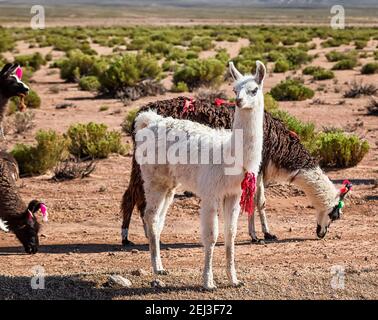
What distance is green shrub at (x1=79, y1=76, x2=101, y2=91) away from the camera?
93.9 feet

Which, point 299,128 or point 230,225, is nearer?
point 230,225

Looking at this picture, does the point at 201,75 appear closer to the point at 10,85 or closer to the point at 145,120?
the point at 145,120

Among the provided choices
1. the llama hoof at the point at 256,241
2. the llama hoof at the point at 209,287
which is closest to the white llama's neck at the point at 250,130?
the llama hoof at the point at 209,287

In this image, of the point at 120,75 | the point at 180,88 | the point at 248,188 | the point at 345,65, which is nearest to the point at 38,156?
→ the point at 248,188

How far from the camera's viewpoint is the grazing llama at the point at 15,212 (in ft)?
27.4

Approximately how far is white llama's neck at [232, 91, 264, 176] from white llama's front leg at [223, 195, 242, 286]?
1.54 ft

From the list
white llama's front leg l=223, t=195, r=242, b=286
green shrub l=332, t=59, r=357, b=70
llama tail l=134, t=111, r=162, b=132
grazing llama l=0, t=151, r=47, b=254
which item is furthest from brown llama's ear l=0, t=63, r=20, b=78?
green shrub l=332, t=59, r=357, b=70

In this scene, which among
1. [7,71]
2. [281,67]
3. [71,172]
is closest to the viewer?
[7,71]

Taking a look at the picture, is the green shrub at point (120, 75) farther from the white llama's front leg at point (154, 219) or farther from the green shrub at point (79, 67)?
the white llama's front leg at point (154, 219)

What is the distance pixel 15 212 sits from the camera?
8391 millimetres

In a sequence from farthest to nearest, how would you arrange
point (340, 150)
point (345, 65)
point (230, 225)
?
point (345, 65)
point (340, 150)
point (230, 225)

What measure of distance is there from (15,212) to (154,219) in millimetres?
1575

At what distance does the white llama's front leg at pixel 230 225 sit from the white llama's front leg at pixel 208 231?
18 centimetres
